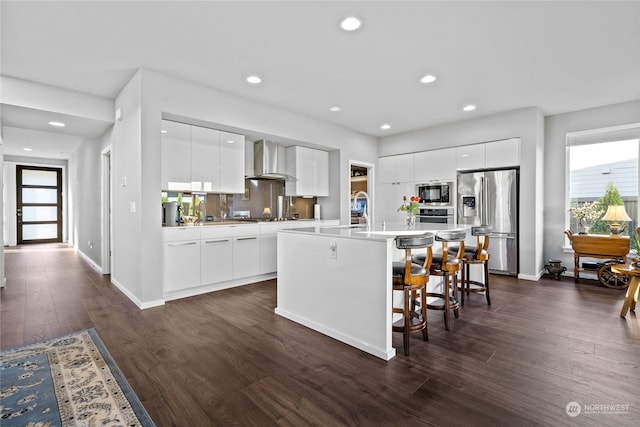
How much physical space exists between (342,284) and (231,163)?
279cm

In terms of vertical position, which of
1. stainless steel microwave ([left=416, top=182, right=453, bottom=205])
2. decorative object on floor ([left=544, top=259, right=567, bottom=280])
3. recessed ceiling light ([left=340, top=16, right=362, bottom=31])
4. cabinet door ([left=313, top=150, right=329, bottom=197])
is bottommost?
decorative object on floor ([left=544, top=259, right=567, bottom=280])

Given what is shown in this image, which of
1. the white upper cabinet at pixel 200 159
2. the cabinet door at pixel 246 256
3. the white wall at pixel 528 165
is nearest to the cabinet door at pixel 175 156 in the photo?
the white upper cabinet at pixel 200 159

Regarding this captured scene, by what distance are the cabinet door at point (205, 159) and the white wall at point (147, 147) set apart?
0.33 m

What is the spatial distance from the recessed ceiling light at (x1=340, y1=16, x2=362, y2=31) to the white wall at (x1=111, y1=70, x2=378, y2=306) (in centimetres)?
208

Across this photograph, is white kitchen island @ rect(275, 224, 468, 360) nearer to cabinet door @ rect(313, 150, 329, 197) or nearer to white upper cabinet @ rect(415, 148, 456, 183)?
cabinet door @ rect(313, 150, 329, 197)

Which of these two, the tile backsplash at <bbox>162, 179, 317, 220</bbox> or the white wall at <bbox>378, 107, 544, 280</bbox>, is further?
the tile backsplash at <bbox>162, 179, 317, 220</bbox>

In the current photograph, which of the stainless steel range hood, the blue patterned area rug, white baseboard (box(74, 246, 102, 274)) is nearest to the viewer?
the blue patterned area rug

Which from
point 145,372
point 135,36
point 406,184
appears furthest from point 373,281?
point 406,184

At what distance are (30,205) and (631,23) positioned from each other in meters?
12.9

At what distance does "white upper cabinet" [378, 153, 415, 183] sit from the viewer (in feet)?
20.6

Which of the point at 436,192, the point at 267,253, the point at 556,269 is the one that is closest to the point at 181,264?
the point at 267,253

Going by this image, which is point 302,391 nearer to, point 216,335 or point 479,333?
point 216,335

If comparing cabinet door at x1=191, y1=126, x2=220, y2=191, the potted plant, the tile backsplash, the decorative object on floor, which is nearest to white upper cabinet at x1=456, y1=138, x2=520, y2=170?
the potted plant

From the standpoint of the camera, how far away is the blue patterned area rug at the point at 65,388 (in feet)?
5.47
